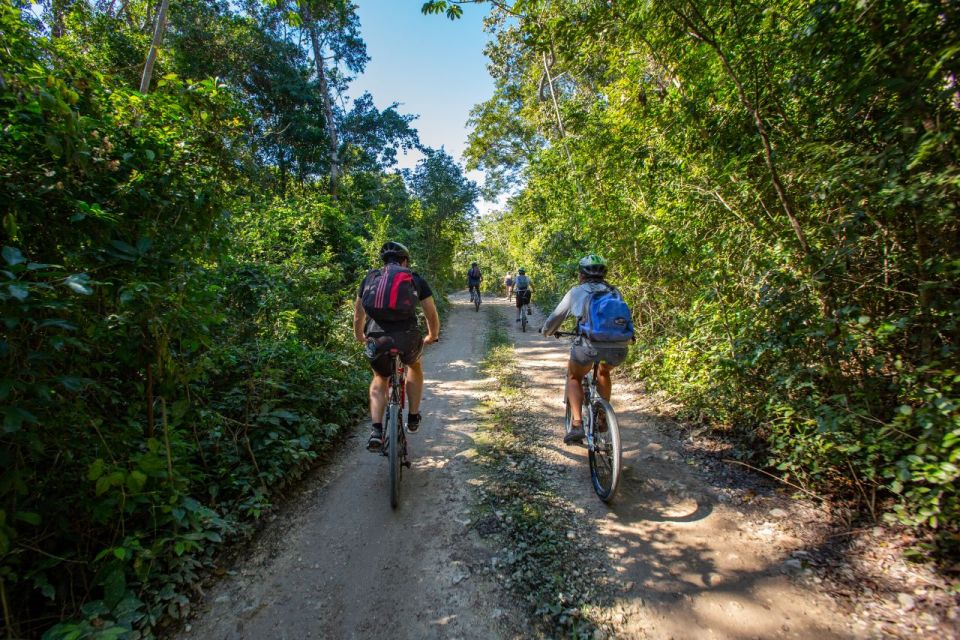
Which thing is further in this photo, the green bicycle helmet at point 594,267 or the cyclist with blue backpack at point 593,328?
the green bicycle helmet at point 594,267

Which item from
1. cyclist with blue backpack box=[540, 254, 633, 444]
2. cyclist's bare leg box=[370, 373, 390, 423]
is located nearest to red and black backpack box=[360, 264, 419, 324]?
cyclist's bare leg box=[370, 373, 390, 423]

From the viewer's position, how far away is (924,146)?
1804 millimetres

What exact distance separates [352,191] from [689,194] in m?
14.8

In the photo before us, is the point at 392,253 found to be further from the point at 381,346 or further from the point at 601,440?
the point at 601,440

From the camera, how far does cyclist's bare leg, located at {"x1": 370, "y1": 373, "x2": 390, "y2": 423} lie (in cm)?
339

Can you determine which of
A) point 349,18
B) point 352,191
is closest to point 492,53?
point 349,18

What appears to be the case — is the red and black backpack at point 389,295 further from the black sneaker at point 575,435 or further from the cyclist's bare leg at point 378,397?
the black sneaker at point 575,435

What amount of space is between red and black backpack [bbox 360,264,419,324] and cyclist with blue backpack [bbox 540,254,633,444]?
127 centimetres

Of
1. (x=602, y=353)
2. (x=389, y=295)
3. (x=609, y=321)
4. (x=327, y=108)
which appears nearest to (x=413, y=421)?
(x=389, y=295)

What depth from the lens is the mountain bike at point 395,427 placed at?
10.2 feet

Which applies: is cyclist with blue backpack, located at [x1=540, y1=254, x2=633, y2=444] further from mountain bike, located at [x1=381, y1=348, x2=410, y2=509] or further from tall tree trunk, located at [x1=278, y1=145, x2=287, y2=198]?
tall tree trunk, located at [x1=278, y1=145, x2=287, y2=198]

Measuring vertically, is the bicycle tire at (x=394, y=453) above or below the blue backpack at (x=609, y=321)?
below

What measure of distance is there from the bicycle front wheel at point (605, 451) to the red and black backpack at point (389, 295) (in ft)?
6.23

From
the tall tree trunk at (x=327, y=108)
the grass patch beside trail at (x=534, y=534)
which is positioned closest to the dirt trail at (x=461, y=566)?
the grass patch beside trail at (x=534, y=534)
